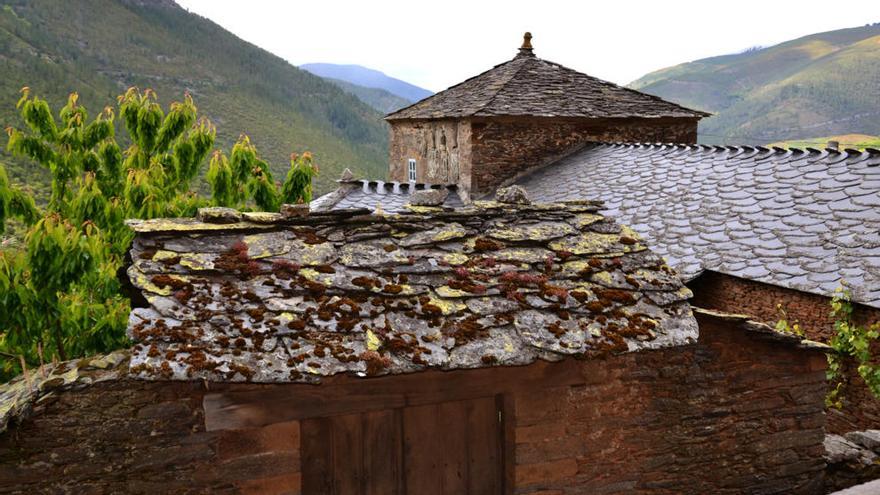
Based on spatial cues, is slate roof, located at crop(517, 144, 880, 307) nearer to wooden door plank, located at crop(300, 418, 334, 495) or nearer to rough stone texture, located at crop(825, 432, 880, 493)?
rough stone texture, located at crop(825, 432, 880, 493)

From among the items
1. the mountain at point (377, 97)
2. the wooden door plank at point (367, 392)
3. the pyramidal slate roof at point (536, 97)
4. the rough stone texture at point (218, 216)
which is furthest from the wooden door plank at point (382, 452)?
the mountain at point (377, 97)

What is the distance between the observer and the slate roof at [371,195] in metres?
13.7

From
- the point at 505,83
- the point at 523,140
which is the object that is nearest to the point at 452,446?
the point at 523,140

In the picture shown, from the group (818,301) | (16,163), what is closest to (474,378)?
(818,301)

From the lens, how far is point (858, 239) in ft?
26.3

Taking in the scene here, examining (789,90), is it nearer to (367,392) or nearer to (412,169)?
(412,169)

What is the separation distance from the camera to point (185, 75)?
144 feet

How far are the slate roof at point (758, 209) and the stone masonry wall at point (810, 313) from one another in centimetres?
24

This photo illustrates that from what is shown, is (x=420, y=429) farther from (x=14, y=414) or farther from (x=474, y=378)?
(x=14, y=414)

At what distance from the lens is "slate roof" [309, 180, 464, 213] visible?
540 inches

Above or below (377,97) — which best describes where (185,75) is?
below

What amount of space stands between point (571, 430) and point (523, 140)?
11629 mm

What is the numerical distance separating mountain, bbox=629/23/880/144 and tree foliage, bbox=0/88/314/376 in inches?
1444

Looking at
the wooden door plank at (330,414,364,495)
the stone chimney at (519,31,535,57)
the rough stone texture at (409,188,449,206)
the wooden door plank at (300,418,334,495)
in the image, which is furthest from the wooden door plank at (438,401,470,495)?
the stone chimney at (519,31,535,57)
